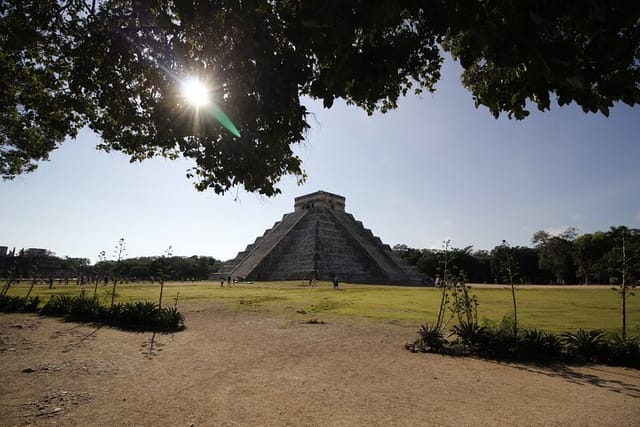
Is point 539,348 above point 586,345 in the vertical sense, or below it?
below

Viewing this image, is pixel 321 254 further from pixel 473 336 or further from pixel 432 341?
pixel 473 336

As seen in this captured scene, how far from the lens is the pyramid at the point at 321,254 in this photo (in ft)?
152

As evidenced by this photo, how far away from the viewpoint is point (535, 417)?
4465 mm

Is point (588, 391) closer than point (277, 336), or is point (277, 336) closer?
point (588, 391)

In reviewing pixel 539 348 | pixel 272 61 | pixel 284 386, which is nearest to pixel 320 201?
pixel 539 348

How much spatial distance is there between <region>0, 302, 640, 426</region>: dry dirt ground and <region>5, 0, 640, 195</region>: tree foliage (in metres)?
3.52

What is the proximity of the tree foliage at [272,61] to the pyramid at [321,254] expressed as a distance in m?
36.7

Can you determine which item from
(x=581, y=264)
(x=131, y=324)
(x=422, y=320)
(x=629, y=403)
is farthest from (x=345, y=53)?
(x=581, y=264)

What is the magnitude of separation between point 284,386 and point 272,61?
4818mm

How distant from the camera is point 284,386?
559cm

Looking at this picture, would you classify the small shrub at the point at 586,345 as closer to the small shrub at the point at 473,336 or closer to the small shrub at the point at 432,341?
the small shrub at the point at 473,336

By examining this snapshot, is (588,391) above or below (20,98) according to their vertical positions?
below

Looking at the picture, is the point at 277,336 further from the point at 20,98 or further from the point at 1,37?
the point at 1,37

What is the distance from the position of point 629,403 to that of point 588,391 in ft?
1.96
